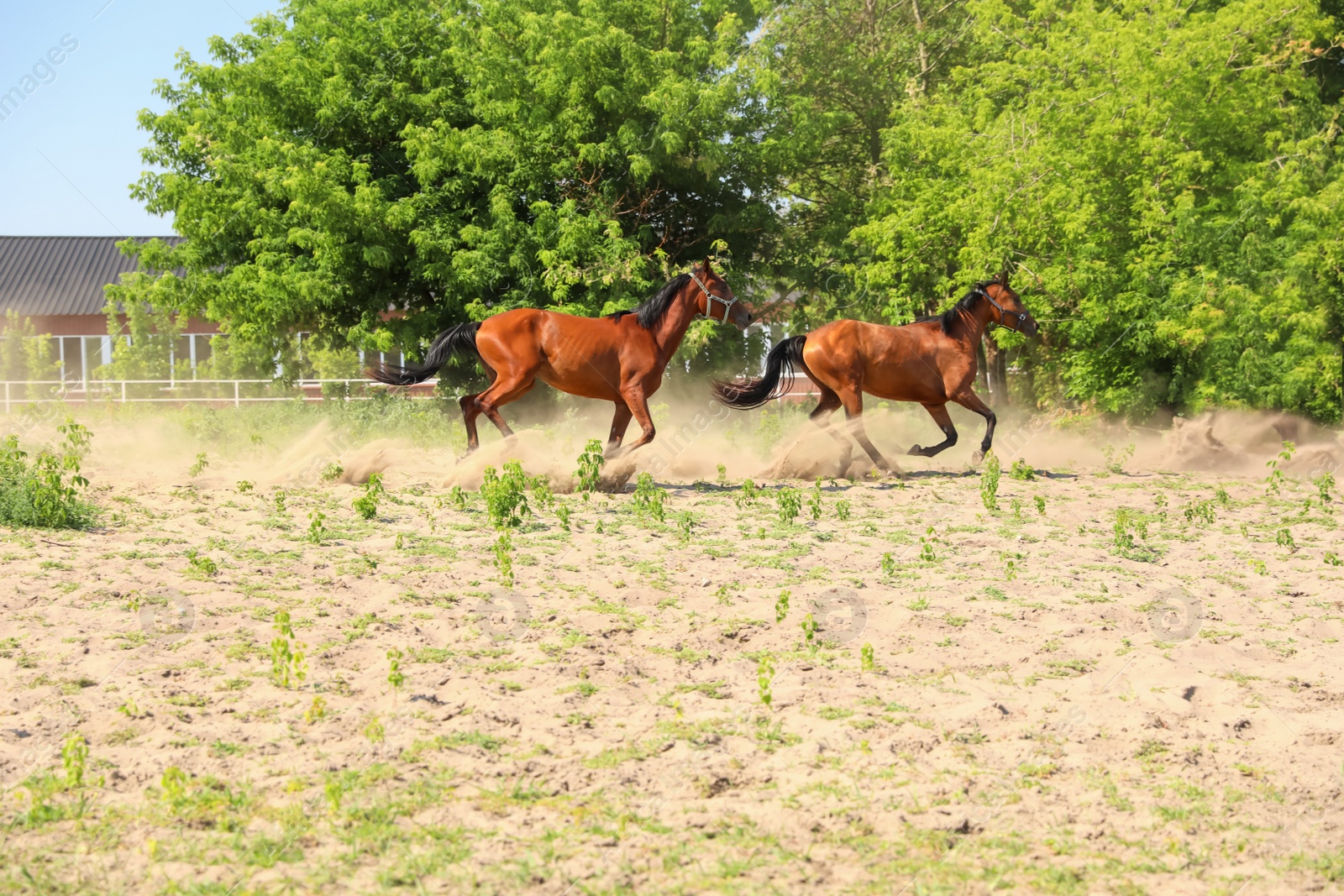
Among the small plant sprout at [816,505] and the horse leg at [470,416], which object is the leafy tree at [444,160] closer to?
the horse leg at [470,416]

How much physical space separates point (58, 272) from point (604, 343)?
30649 mm

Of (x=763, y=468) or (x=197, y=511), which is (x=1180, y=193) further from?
(x=197, y=511)

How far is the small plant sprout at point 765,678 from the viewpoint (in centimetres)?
479

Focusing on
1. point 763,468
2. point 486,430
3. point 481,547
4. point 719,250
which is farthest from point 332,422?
point 481,547

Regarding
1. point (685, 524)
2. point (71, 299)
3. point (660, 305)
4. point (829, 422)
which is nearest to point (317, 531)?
point (685, 524)

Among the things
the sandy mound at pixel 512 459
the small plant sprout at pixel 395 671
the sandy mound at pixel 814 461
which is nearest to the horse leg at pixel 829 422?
the sandy mound at pixel 814 461

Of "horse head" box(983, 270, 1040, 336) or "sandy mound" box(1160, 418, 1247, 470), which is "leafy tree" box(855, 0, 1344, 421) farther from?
Answer: "horse head" box(983, 270, 1040, 336)

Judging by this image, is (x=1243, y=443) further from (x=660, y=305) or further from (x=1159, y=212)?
(x=660, y=305)

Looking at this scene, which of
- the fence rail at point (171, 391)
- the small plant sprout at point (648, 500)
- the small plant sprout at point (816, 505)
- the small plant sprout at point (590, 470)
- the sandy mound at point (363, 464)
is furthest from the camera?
the fence rail at point (171, 391)

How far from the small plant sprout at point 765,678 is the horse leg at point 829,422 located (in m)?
6.67

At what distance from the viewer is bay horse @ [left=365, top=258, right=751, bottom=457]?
11.0m

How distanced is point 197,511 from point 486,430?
802 cm

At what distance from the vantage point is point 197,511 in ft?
28.7

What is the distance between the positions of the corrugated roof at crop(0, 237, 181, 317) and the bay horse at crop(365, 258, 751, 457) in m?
26.6
